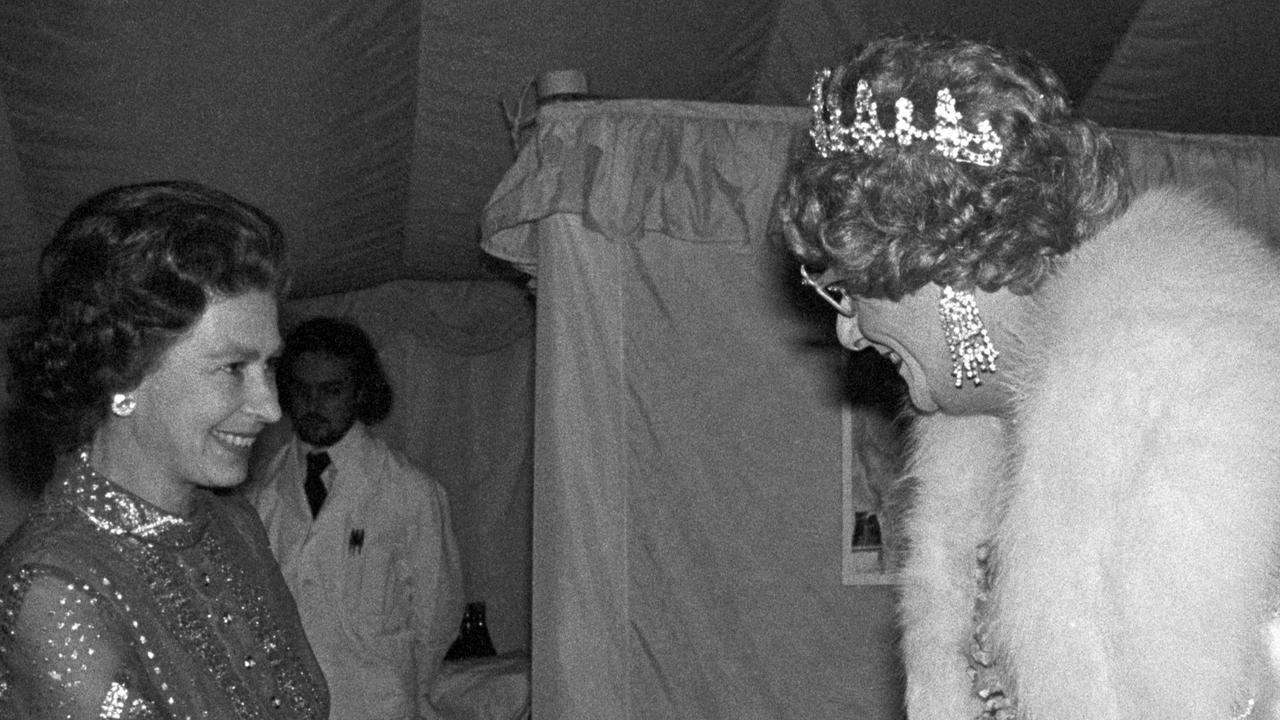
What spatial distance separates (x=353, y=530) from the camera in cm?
479

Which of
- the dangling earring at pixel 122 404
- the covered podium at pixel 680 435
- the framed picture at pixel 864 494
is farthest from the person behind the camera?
the framed picture at pixel 864 494

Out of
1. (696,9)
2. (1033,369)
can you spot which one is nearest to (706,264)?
(696,9)

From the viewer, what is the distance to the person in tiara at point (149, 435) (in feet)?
5.89

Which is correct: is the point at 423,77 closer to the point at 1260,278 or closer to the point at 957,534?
the point at 957,534

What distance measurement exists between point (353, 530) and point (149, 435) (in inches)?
114

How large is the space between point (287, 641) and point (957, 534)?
36.5 inches

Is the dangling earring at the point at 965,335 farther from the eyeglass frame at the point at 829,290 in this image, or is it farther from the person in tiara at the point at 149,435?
the person in tiara at the point at 149,435

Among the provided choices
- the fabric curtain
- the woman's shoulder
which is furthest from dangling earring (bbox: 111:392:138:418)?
the fabric curtain

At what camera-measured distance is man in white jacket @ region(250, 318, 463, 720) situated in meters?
4.65

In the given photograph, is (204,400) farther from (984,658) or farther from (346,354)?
(346,354)

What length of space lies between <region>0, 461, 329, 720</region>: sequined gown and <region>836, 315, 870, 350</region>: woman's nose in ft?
2.98

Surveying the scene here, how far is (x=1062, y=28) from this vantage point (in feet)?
14.2

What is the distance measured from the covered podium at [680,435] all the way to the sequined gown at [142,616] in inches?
38.5

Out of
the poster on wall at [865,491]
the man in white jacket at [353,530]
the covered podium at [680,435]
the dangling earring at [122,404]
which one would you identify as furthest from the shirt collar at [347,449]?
the dangling earring at [122,404]
